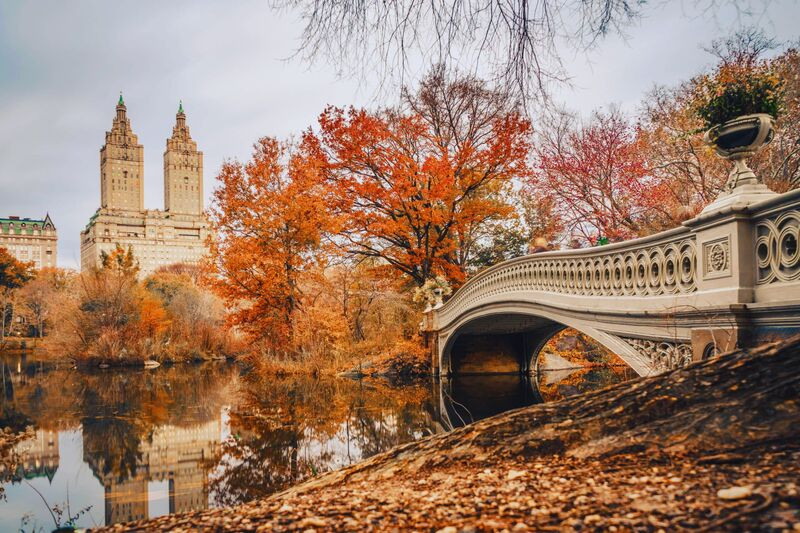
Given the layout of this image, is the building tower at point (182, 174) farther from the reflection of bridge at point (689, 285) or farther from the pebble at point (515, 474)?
the pebble at point (515, 474)

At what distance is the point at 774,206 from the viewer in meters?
4.12

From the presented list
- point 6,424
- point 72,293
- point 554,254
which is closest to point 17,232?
point 72,293

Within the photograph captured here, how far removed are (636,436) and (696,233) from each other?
2724mm

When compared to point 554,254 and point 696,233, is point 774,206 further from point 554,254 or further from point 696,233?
point 554,254

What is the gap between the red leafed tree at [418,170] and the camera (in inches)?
688

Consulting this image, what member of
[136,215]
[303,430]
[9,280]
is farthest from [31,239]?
[303,430]

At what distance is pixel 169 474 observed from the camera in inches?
314

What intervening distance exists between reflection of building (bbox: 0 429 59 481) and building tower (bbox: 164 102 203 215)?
391ft

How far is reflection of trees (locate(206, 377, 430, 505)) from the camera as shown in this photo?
750 cm

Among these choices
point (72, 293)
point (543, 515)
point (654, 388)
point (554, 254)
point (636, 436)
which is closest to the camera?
point (543, 515)

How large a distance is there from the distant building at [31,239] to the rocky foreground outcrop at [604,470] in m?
113

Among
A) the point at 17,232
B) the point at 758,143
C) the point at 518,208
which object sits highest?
the point at 17,232

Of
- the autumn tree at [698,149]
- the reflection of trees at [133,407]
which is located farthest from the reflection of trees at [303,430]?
the autumn tree at [698,149]

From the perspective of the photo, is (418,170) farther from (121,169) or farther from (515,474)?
(121,169)
